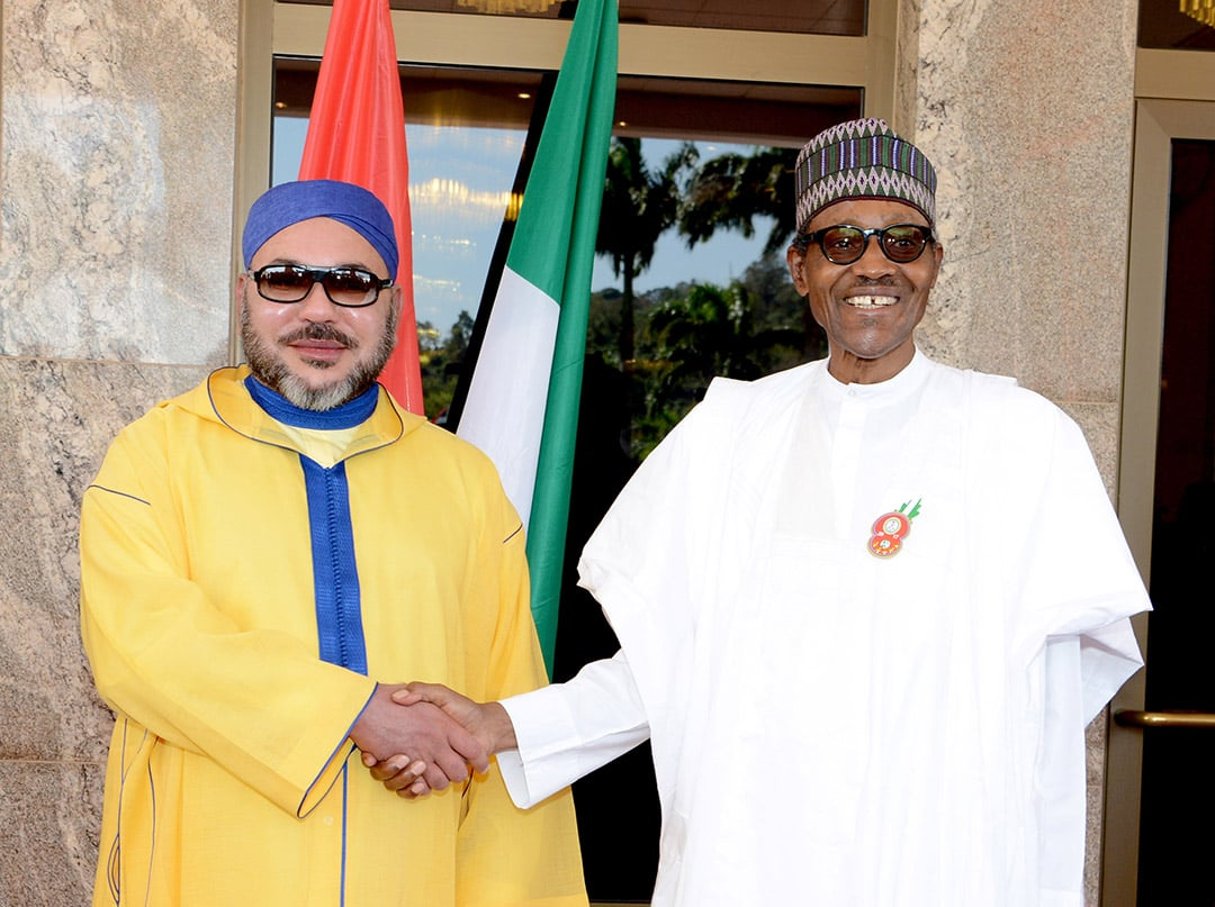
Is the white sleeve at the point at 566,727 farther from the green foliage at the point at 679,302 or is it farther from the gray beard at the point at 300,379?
the green foliage at the point at 679,302

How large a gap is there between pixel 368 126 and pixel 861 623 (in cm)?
170

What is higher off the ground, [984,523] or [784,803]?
[984,523]

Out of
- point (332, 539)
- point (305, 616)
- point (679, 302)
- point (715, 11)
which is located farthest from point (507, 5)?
point (305, 616)

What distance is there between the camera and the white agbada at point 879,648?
209cm

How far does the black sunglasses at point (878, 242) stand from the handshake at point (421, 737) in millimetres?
1011

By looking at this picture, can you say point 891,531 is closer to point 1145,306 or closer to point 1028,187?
point 1028,187

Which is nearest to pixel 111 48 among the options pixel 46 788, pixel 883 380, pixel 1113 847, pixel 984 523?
pixel 46 788

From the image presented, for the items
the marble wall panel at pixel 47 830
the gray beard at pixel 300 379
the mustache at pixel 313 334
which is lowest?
the marble wall panel at pixel 47 830

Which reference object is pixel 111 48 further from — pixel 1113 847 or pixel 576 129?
pixel 1113 847

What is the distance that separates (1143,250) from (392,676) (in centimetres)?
232

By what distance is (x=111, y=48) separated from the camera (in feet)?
10.5

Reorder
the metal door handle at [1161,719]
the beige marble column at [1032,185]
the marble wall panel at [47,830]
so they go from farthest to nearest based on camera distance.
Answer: the metal door handle at [1161,719] → the beige marble column at [1032,185] → the marble wall panel at [47,830]

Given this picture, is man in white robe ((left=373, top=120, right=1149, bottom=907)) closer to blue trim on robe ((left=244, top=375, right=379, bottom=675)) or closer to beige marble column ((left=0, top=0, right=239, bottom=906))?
blue trim on robe ((left=244, top=375, right=379, bottom=675))

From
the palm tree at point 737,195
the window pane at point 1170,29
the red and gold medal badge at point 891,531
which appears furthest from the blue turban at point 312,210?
the window pane at point 1170,29
